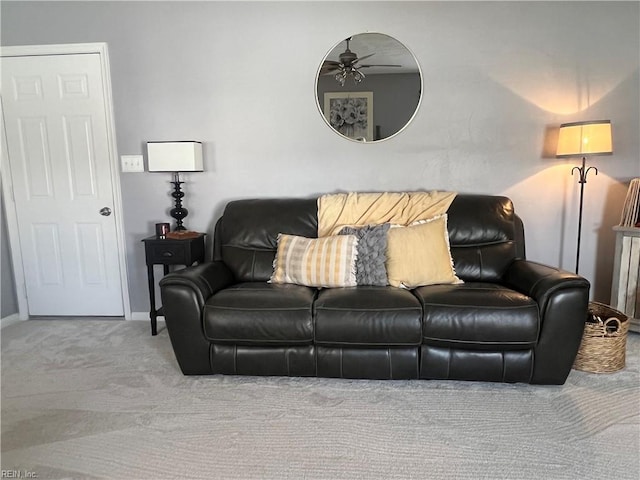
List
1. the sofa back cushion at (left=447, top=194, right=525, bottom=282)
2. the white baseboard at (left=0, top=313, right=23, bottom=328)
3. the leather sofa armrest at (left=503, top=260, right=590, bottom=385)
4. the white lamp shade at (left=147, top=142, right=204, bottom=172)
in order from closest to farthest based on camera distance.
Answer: the leather sofa armrest at (left=503, top=260, right=590, bottom=385) → the sofa back cushion at (left=447, top=194, right=525, bottom=282) → the white lamp shade at (left=147, top=142, right=204, bottom=172) → the white baseboard at (left=0, top=313, right=23, bottom=328)

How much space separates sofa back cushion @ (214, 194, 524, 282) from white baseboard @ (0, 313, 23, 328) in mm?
1851

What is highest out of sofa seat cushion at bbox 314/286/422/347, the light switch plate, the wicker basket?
the light switch plate

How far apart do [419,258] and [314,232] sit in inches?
28.5

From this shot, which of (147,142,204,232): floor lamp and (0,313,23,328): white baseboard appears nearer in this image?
(147,142,204,232): floor lamp

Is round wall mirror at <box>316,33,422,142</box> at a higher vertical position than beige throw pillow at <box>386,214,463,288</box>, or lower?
higher

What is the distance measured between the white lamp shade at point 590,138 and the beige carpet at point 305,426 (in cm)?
129

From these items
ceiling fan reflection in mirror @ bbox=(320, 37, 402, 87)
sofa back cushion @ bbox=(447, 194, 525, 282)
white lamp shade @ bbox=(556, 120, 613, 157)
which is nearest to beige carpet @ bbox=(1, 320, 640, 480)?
sofa back cushion @ bbox=(447, 194, 525, 282)

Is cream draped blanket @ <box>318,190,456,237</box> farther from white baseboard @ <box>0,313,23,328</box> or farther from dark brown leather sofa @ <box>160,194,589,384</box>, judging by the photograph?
white baseboard @ <box>0,313,23,328</box>

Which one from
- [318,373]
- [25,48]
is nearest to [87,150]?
[25,48]

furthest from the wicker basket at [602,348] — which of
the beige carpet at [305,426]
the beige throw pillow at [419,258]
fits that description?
the beige throw pillow at [419,258]

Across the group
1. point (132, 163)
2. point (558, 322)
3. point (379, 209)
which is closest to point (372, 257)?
point (379, 209)

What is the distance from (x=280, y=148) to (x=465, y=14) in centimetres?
160

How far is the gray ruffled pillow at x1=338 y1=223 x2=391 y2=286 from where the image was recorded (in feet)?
7.93

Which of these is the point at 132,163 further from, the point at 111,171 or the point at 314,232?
the point at 314,232
